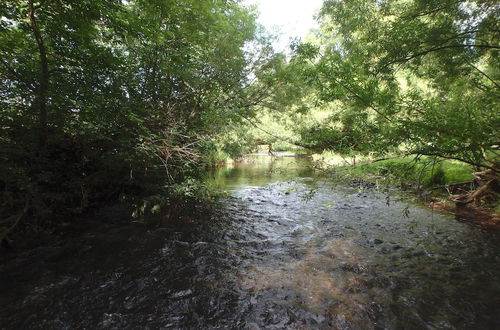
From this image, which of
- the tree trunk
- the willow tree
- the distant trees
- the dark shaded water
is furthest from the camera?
the distant trees

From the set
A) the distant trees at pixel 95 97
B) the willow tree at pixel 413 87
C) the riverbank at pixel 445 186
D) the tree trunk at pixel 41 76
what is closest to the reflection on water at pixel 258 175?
the riverbank at pixel 445 186

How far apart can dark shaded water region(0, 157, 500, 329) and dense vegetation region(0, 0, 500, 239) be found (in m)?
1.55

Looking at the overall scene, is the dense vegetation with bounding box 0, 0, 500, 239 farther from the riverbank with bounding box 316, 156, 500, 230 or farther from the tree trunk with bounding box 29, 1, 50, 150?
the riverbank with bounding box 316, 156, 500, 230

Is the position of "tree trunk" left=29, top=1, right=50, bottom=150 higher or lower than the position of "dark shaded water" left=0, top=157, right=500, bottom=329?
higher

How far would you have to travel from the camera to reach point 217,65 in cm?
914

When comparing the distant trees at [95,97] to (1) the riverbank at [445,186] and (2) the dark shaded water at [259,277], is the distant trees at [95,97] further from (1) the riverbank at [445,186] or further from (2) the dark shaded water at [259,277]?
(1) the riverbank at [445,186]

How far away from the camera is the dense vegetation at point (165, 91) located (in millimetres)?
4207

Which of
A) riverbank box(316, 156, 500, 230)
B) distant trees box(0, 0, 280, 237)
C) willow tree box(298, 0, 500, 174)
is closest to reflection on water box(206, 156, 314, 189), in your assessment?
riverbank box(316, 156, 500, 230)

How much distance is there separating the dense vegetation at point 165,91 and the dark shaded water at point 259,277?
1.55 m

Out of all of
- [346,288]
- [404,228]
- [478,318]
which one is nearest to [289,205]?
[404,228]

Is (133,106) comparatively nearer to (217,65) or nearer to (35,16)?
(35,16)

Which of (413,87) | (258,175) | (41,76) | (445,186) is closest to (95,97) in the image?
(41,76)

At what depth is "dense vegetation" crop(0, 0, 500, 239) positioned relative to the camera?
421 centimetres

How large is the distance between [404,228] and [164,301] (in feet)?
21.4
